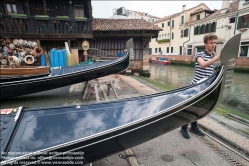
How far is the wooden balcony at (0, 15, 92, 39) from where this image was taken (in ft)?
22.6

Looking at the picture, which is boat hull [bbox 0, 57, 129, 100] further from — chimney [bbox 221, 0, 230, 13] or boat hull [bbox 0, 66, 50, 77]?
chimney [bbox 221, 0, 230, 13]

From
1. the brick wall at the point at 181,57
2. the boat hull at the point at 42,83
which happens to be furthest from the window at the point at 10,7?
the brick wall at the point at 181,57

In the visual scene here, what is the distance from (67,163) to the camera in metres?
1.16

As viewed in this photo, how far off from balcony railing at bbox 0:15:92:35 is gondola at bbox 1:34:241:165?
23.0 ft

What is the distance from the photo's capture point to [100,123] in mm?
1333

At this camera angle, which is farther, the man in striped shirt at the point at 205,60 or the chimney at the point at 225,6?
the chimney at the point at 225,6

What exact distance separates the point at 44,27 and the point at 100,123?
24.6 ft

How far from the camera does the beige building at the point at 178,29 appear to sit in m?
19.3

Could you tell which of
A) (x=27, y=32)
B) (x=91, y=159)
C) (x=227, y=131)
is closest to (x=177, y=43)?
(x=27, y=32)

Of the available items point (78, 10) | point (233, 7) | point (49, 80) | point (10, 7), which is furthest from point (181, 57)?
point (49, 80)

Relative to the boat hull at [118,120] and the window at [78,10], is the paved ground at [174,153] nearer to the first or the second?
the boat hull at [118,120]

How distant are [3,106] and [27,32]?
4.92 meters

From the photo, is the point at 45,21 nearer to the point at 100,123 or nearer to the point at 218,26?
the point at 100,123

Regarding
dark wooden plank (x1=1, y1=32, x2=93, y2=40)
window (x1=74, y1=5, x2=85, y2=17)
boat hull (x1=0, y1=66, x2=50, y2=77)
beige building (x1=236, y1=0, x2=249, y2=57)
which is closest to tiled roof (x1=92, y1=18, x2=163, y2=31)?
window (x1=74, y1=5, x2=85, y2=17)
